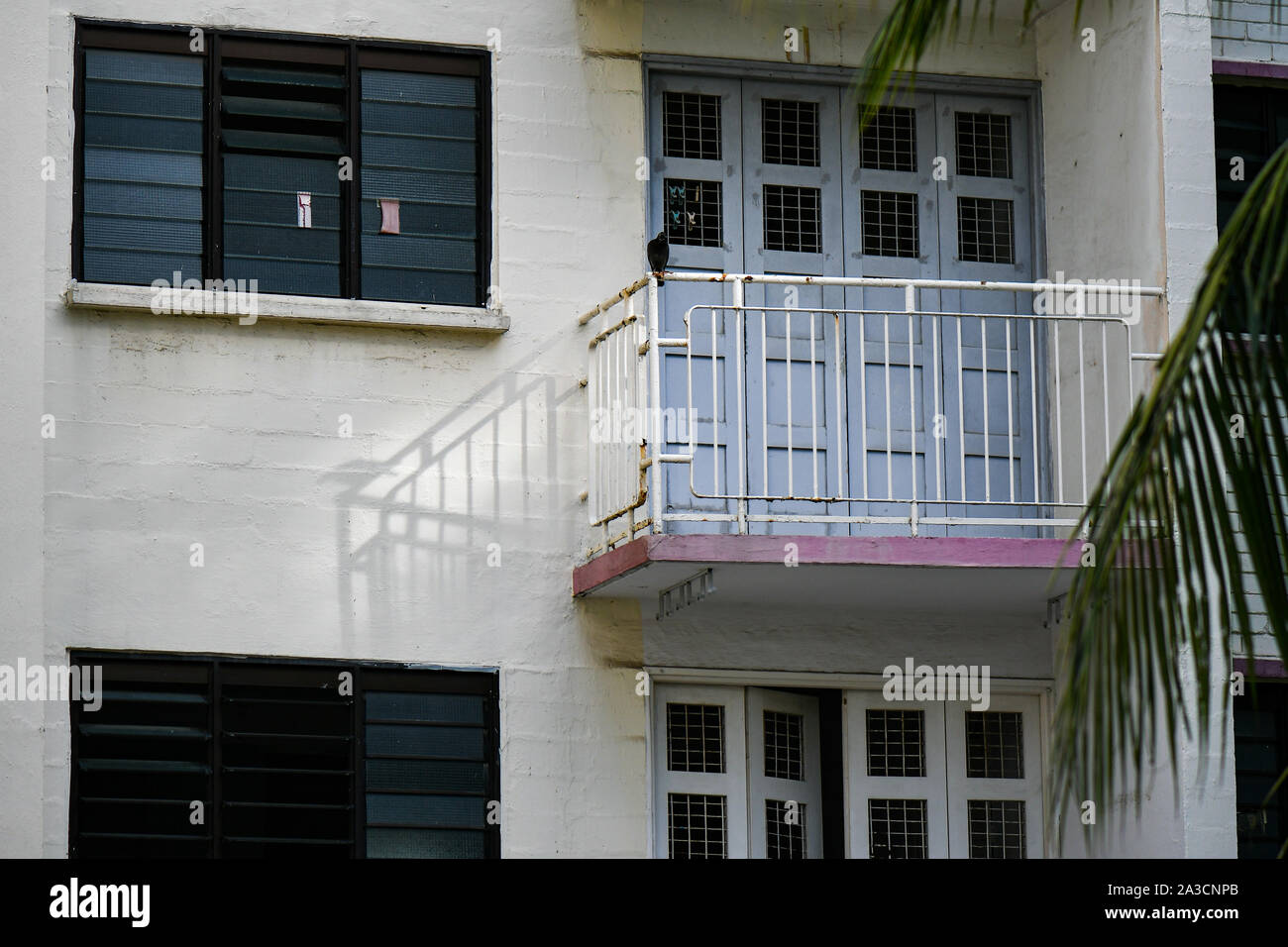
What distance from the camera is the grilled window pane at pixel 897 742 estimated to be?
1241cm

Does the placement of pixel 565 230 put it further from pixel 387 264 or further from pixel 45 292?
pixel 45 292

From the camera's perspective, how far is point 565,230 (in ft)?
40.2

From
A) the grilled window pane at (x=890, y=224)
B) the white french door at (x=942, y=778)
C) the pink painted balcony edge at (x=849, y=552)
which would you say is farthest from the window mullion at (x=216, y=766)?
the grilled window pane at (x=890, y=224)

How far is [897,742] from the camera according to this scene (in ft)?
40.9

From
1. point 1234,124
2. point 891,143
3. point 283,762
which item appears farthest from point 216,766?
point 1234,124

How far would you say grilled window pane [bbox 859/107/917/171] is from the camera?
1291 centimetres

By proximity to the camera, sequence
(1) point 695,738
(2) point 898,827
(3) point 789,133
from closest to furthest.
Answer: (1) point 695,738 < (2) point 898,827 < (3) point 789,133

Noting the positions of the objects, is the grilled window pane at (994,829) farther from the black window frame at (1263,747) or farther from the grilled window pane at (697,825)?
the grilled window pane at (697,825)

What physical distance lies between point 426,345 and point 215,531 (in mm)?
1507

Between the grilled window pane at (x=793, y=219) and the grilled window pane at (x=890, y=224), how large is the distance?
0.30 metres

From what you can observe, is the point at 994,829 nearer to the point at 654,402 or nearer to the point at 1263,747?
the point at 1263,747

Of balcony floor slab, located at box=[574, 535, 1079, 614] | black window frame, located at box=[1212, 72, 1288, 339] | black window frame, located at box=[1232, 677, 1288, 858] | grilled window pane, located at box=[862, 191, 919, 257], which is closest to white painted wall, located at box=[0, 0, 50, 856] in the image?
balcony floor slab, located at box=[574, 535, 1079, 614]

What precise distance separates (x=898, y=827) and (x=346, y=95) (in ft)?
16.5

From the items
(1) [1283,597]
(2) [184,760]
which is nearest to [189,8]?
(2) [184,760]
